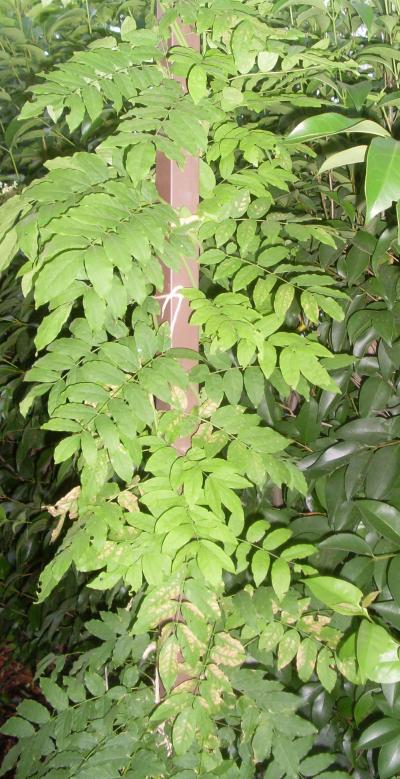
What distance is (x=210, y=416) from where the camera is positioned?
948 mm

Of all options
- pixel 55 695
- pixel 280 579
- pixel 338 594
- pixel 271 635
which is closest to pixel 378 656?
pixel 338 594

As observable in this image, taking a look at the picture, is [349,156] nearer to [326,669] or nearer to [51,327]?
[51,327]

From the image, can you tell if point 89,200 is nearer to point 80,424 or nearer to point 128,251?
point 128,251

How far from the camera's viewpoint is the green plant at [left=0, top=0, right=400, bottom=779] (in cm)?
82

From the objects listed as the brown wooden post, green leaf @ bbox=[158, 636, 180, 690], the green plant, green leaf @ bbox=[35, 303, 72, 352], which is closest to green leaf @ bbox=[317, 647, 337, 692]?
the green plant

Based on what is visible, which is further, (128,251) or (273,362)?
(273,362)

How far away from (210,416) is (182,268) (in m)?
0.20

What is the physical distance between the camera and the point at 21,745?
3.35 ft

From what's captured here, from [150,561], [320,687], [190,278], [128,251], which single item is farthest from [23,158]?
[320,687]

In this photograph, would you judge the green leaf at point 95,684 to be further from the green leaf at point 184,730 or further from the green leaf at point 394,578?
the green leaf at point 394,578

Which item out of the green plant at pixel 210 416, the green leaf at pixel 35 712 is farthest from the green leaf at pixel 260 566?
the green leaf at pixel 35 712

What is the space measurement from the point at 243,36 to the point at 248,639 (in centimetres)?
85

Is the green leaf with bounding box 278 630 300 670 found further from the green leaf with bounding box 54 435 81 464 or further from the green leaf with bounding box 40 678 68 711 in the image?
the green leaf with bounding box 54 435 81 464

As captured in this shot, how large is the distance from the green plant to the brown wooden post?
2 centimetres
